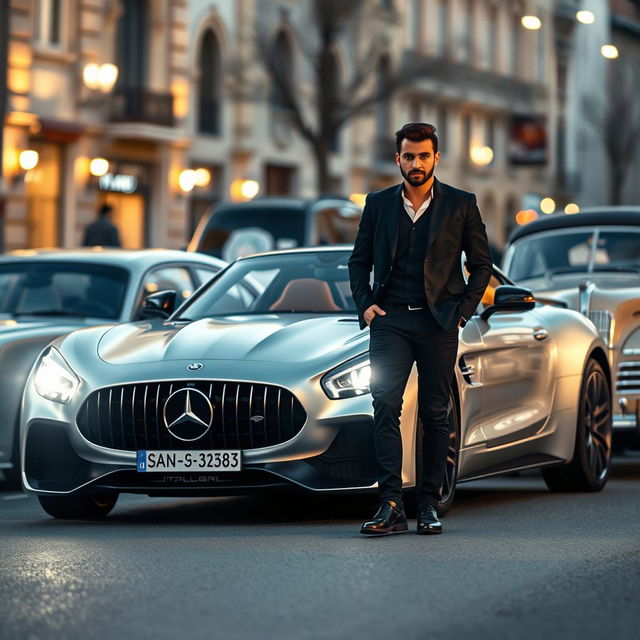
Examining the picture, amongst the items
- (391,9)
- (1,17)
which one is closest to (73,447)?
(1,17)

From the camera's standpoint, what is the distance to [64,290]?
12875 mm

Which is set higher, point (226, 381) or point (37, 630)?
point (226, 381)

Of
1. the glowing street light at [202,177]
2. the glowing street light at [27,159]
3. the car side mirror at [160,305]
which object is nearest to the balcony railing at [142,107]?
the glowing street light at [202,177]

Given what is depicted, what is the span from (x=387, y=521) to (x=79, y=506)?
185 centimetres

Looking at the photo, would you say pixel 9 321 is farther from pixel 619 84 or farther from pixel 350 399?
pixel 619 84

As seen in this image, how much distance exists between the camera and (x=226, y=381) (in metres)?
9.10

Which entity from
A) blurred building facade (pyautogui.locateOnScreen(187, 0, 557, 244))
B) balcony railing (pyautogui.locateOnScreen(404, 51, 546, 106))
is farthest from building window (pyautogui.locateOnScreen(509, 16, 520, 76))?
balcony railing (pyautogui.locateOnScreen(404, 51, 546, 106))

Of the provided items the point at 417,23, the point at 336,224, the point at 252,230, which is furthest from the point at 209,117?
the point at 252,230

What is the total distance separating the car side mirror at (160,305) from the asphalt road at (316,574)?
1124mm

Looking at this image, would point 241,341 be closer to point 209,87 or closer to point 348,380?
point 348,380

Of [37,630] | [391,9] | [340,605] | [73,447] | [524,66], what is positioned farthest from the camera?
[524,66]

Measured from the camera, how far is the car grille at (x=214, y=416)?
904 centimetres

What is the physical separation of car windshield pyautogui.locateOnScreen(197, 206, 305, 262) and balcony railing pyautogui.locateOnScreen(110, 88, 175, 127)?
13864mm

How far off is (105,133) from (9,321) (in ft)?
89.0
